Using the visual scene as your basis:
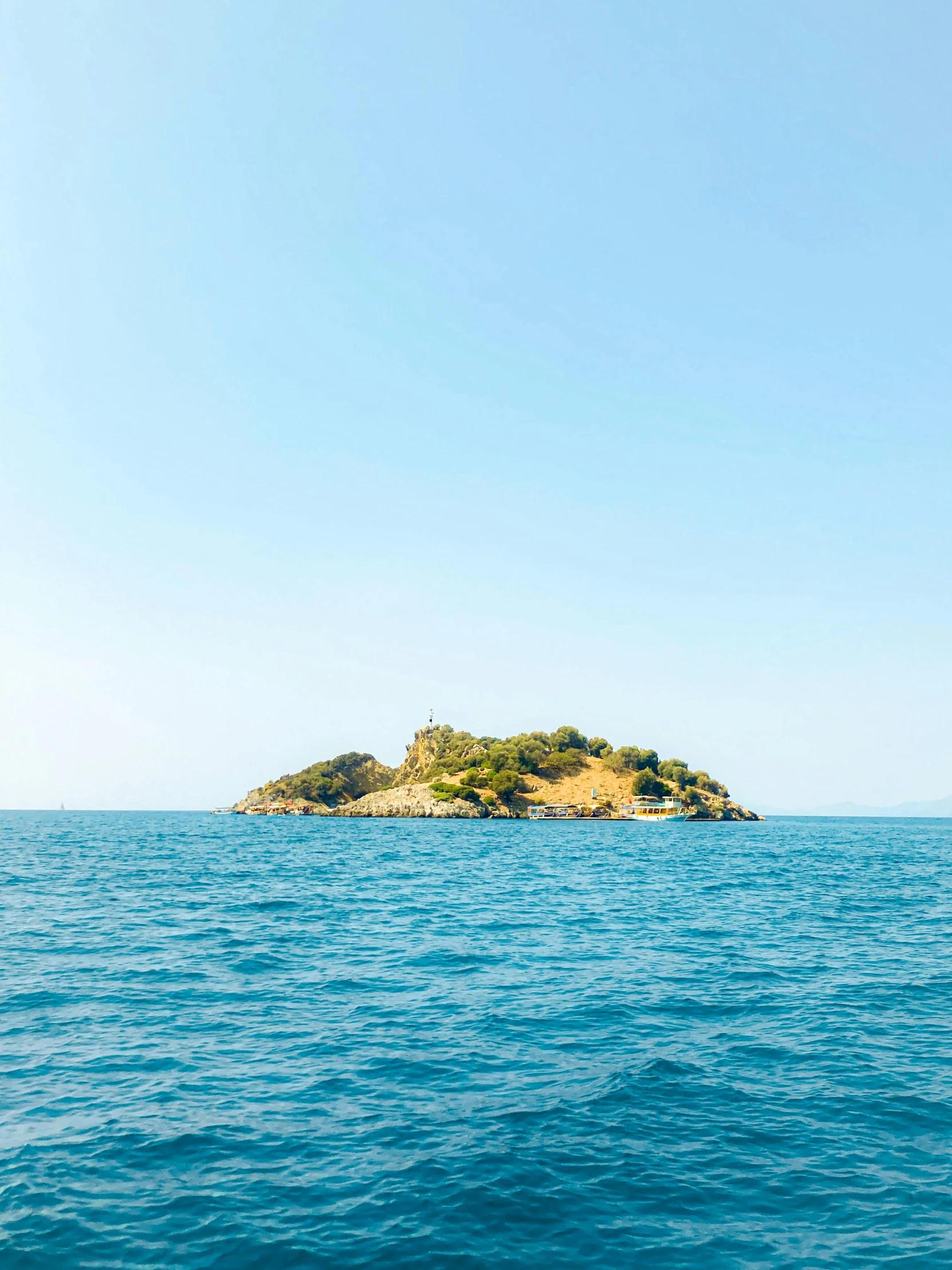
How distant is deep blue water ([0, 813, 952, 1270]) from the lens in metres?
11.8

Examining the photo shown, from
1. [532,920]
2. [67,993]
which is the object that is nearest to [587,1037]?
[67,993]

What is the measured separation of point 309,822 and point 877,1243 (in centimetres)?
19576

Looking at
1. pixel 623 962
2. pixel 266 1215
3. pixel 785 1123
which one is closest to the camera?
pixel 266 1215

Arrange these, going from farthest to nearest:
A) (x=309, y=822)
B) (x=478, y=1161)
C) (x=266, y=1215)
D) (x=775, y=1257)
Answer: (x=309, y=822) → (x=478, y=1161) → (x=266, y=1215) → (x=775, y=1257)

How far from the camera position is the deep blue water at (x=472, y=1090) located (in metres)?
11.8

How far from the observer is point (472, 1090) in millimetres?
17391

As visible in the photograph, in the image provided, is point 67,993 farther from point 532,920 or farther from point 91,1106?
point 532,920

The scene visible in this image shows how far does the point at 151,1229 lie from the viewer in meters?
11.7

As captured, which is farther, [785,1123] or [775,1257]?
[785,1123]

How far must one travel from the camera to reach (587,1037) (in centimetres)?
2120

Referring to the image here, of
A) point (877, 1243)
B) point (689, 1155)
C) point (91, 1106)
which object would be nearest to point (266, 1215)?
point (91, 1106)

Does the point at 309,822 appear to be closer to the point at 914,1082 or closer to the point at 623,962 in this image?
the point at 623,962

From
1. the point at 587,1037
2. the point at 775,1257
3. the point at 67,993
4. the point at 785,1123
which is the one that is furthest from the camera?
the point at 67,993

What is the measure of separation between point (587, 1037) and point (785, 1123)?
6349 mm
